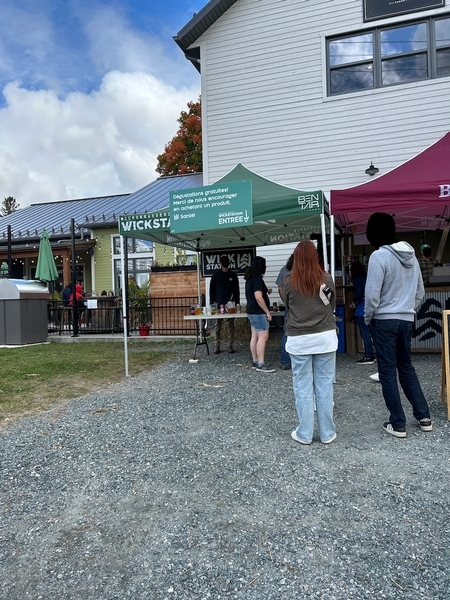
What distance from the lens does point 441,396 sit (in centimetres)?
457

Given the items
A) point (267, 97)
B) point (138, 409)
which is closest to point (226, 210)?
point (138, 409)

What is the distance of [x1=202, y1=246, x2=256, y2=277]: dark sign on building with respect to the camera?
10.5 metres

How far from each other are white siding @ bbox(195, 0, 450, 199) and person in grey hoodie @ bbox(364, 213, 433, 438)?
6679mm

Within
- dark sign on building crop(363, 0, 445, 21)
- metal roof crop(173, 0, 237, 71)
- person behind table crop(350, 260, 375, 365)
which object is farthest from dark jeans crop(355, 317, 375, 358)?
metal roof crop(173, 0, 237, 71)

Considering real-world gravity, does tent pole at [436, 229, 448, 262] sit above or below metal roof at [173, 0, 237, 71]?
below

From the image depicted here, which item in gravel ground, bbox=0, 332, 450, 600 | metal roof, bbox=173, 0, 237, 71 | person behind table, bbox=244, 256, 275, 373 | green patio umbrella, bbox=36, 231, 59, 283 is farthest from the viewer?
green patio umbrella, bbox=36, 231, 59, 283

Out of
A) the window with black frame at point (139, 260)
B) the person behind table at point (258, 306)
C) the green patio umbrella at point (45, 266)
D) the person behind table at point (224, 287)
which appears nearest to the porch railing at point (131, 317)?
the green patio umbrella at point (45, 266)

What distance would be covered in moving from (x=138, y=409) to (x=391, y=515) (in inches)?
122

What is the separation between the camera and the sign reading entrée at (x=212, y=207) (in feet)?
19.1

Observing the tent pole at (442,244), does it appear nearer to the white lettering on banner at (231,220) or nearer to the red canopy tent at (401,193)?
the red canopy tent at (401,193)

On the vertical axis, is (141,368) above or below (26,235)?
below

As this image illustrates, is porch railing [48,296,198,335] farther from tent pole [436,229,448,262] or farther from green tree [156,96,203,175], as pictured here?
green tree [156,96,203,175]

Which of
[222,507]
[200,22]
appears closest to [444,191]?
[222,507]

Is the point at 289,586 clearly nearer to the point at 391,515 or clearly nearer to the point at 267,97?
the point at 391,515
